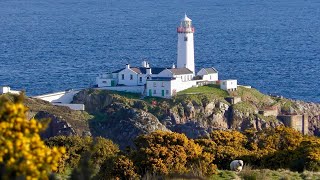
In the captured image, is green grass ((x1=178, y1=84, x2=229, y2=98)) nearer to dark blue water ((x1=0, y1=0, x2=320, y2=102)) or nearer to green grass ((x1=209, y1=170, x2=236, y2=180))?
dark blue water ((x1=0, y1=0, x2=320, y2=102))

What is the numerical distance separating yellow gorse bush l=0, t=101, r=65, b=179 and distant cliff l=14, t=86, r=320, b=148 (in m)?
49.9

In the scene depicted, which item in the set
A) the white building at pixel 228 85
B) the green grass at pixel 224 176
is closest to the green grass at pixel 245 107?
the white building at pixel 228 85

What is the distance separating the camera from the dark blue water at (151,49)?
93.6 m

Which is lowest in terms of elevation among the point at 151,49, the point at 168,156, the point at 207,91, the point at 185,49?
the point at 168,156

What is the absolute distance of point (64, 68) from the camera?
337ft

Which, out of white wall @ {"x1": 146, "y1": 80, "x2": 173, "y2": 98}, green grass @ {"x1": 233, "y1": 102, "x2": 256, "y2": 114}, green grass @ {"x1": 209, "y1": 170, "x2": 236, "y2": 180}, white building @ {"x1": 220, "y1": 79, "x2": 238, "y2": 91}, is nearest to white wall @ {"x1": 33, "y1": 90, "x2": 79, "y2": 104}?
white wall @ {"x1": 146, "y1": 80, "x2": 173, "y2": 98}

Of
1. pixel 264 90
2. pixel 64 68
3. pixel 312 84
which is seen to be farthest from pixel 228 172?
pixel 64 68

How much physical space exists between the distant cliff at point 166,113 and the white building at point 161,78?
990 mm

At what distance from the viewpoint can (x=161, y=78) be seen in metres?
71.9

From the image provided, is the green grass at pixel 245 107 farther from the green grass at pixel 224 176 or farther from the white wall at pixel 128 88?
the green grass at pixel 224 176

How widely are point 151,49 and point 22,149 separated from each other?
113m

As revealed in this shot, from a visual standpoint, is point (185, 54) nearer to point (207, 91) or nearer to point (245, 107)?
point (207, 91)

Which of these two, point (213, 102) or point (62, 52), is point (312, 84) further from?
point (62, 52)

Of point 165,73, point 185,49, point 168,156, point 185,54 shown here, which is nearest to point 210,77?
point 185,54
